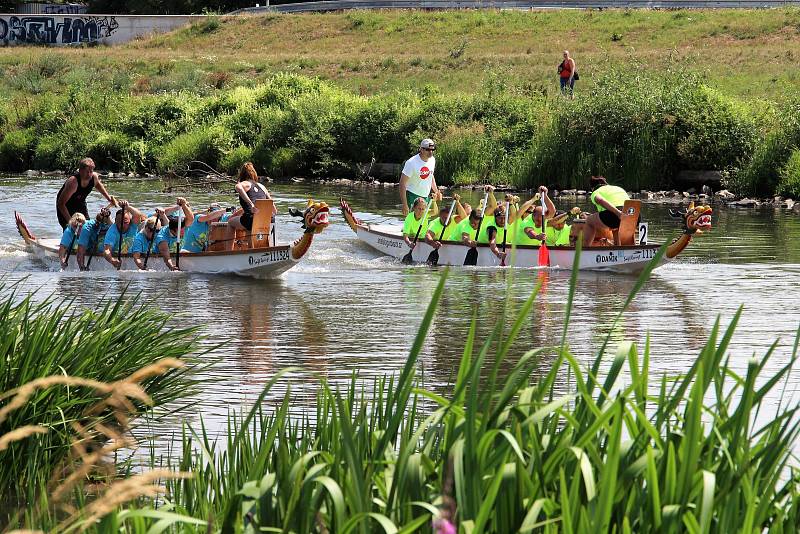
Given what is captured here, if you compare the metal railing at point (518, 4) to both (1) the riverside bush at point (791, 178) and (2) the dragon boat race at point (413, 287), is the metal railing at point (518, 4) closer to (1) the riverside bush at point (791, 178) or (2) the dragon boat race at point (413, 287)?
(2) the dragon boat race at point (413, 287)

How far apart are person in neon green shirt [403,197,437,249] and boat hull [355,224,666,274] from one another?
155 millimetres

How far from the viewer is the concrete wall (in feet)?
248

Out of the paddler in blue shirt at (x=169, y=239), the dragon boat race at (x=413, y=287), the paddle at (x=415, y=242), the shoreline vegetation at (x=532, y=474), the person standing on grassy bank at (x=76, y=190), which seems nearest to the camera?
the shoreline vegetation at (x=532, y=474)

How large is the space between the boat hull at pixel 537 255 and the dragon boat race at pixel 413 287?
6cm

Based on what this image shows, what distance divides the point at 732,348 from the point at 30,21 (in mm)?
69171

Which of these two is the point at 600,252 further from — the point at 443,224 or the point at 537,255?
the point at 443,224

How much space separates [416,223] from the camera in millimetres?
21109

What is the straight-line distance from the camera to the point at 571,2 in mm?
70188

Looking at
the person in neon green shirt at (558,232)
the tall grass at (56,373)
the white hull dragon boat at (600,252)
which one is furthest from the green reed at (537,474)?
the person in neon green shirt at (558,232)

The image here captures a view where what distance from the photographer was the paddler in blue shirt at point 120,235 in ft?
62.8

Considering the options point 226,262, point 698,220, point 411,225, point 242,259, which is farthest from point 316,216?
point 698,220

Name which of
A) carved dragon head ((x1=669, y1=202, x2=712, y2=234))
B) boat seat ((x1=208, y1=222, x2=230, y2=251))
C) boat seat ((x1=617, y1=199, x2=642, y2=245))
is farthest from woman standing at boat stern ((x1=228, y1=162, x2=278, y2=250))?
carved dragon head ((x1=669, y1=202, x2=712, y2=234))

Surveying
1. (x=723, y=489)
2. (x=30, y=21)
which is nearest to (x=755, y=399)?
(x=723, y=489)

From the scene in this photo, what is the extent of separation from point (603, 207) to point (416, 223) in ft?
11.0
